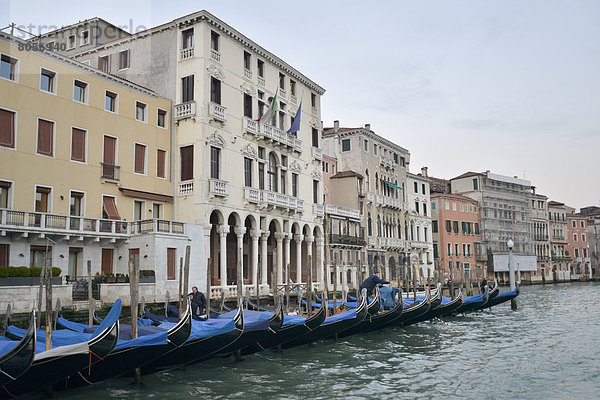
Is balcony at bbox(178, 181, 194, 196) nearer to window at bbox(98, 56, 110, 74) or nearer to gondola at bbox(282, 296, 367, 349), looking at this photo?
window at bbox(98, 56, 110, 74)

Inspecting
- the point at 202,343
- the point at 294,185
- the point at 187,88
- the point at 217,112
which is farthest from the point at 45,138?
the point at 294,185

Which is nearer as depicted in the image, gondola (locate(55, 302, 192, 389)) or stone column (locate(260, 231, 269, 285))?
gondola (locate(55, 302, 192, 389))

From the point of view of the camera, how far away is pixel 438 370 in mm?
11508

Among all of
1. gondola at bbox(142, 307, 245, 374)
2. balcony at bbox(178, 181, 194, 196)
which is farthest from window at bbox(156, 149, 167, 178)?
gondola at bbox(142, 307, 245, 374)

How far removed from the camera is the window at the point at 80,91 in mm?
19809

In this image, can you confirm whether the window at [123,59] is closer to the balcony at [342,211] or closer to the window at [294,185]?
the window at [294,185]

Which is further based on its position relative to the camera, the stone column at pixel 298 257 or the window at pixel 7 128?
the stone column at pixel 298 257

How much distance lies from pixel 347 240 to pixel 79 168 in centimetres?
1858

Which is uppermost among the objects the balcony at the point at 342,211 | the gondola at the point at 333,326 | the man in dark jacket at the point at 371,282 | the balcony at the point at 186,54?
the balcony at the point at 186,54

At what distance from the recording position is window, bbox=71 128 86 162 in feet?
64.1

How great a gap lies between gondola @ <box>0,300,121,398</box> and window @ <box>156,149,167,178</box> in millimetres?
13776

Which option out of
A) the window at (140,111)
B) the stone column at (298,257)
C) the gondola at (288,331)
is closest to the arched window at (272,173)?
the stone column at (298,257)

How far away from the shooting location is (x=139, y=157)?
21984mm

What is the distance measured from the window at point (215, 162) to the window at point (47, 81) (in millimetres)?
6437
